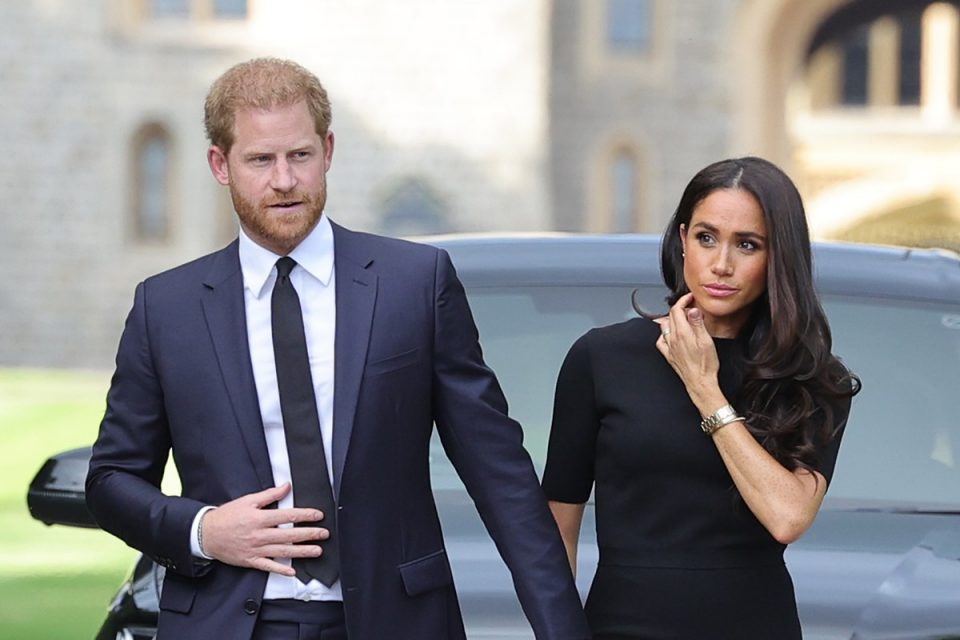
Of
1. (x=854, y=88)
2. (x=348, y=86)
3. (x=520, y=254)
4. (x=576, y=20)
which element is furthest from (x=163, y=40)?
(x=520, y=254)

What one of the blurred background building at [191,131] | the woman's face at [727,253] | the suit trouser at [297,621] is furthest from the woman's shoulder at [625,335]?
the blurred background building at [191,131]

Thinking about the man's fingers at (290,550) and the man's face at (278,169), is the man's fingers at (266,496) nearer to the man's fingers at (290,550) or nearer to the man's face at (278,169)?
the man's fingers at (290,550)

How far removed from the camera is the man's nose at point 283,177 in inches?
111

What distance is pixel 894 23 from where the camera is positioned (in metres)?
41.0

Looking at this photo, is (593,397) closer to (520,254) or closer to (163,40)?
(520,254)

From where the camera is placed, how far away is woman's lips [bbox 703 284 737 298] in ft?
9.55

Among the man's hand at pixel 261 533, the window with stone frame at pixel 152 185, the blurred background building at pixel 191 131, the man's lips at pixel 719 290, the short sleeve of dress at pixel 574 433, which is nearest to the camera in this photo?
the man's hand at pixel 261 533

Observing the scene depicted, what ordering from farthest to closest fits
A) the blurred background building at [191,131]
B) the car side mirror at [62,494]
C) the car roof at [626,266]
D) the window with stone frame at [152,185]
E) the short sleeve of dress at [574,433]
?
the window with stone frame at [152,185]
the blurred background building at [191,131]
the car roof at [626,266]
the car side mirror at [62,494]
the short sleeve of dress at [574,433]

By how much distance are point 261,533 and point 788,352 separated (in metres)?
0.85

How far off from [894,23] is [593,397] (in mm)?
39577

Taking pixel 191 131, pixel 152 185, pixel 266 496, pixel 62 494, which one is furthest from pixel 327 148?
pixel 152 185

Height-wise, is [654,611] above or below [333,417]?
below

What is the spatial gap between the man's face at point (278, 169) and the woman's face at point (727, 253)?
59 centimetres

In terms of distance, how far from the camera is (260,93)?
2840 millimetres
